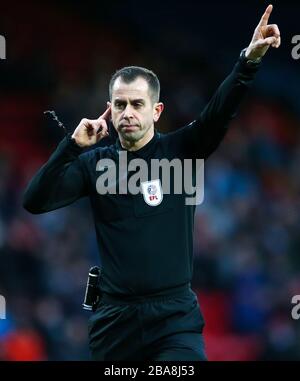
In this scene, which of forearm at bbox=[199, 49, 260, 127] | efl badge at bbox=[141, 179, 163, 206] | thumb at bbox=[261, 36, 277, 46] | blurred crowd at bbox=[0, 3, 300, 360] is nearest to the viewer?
thumb at bbox=[261, 36, 277, 46]

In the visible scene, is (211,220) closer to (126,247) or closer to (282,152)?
(282,152)

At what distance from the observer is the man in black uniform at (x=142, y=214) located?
191 inches

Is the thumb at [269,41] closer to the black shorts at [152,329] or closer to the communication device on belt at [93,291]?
the black shorts at [152,329]

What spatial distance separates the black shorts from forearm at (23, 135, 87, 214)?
0.58 metres

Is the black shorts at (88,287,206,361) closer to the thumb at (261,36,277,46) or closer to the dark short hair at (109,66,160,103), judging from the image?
Answer: the dark short hair at (109,66,160,103)

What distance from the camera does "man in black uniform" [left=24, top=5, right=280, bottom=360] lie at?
4840 millimetres

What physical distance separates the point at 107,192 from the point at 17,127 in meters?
7.89

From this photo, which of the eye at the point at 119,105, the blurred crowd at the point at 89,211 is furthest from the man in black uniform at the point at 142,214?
the blurred crowd at the point at 89,211

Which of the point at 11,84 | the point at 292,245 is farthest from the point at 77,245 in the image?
the point at 11,84

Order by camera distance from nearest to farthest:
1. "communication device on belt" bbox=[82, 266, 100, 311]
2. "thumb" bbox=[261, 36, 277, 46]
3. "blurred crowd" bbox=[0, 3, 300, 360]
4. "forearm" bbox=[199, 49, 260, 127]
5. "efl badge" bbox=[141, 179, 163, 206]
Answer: "thumb" bbox=[261, 36, 277, 46] → "forearm" bbox=[199, 49, 260, 127] → "efl badge" bbox=[141, 179, 163, 206] → "communication device on belt" bbox=[82, 266, 100, 311] → "blurred crowd" bbox=[0, 3, 300, 360]

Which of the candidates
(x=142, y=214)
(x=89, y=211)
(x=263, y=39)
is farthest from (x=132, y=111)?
(x=89, y=211)

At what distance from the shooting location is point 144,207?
16.2 feet

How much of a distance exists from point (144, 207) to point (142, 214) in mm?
40

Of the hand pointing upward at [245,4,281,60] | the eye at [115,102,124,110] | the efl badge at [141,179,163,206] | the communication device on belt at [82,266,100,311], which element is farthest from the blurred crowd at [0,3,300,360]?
the hand pointing upward at [245,4,281,60]
